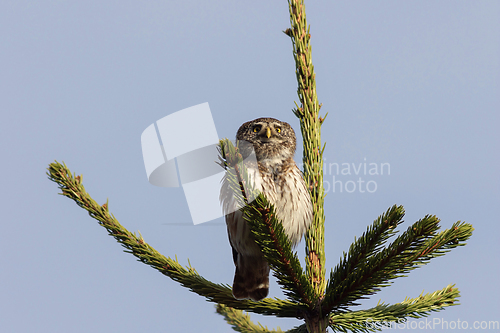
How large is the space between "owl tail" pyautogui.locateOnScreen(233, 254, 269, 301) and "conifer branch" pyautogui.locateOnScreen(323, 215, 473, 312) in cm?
148

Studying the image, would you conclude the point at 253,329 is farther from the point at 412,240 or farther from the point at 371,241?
the point at 412,240

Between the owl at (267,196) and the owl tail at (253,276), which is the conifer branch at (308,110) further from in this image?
the owl tail at (253,276)

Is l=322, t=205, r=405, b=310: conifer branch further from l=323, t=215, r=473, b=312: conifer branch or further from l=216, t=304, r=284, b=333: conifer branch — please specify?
l=216, t=304, r=284, b=333: conifer branch

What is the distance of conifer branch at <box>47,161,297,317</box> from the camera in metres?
2.68

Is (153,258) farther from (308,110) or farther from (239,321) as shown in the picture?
(308,110)

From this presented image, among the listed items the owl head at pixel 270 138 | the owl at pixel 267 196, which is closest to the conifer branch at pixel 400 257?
the owl at pixel 267 196

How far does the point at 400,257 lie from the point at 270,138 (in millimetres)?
2411

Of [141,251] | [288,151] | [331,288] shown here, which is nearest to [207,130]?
[141,251]

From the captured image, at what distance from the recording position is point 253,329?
3.32 metres

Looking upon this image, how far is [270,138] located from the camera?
452cm

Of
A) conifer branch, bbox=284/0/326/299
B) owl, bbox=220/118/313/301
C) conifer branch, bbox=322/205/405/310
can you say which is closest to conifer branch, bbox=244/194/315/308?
conifer branch, bbox=322/205/405/310

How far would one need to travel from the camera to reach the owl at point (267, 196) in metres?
4.02

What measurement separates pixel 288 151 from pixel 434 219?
253cm

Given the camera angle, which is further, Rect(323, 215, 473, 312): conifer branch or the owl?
the owl
